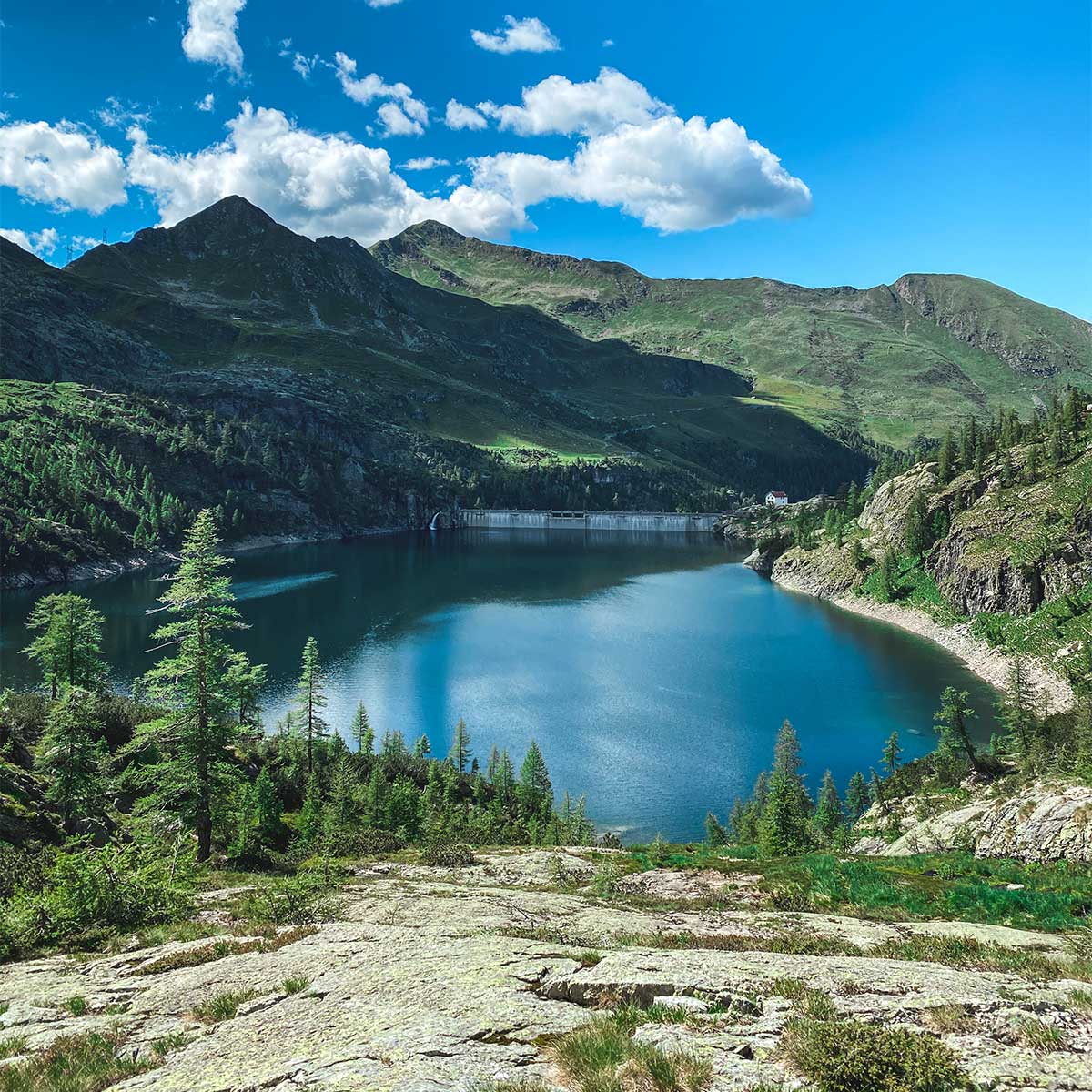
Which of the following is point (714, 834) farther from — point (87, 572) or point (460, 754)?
point (87, 572)

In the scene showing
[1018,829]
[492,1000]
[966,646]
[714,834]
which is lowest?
[714,834]

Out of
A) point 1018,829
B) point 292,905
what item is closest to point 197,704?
point 292,905

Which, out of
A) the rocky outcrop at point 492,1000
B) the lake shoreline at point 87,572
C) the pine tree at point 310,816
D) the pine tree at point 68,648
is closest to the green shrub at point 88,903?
the rocky outcrop at point 492,1000

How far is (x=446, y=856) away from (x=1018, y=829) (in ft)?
80.7

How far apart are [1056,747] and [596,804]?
34108mm

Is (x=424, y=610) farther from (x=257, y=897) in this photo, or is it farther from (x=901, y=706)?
(x=257, y=897)

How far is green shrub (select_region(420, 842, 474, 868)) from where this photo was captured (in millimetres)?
30141

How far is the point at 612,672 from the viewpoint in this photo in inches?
3917

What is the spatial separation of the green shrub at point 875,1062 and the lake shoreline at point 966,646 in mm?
63814

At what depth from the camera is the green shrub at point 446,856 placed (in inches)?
1187

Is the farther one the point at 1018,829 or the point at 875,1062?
the point at 1018,829

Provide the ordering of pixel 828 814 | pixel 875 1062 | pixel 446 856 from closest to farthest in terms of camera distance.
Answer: pixel 875 1062 → pixel 446 856 → pixel 828 814

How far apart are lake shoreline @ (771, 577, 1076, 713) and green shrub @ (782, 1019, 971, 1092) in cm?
6381

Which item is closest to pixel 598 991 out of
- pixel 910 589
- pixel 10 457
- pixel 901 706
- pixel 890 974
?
pixel 890 974
